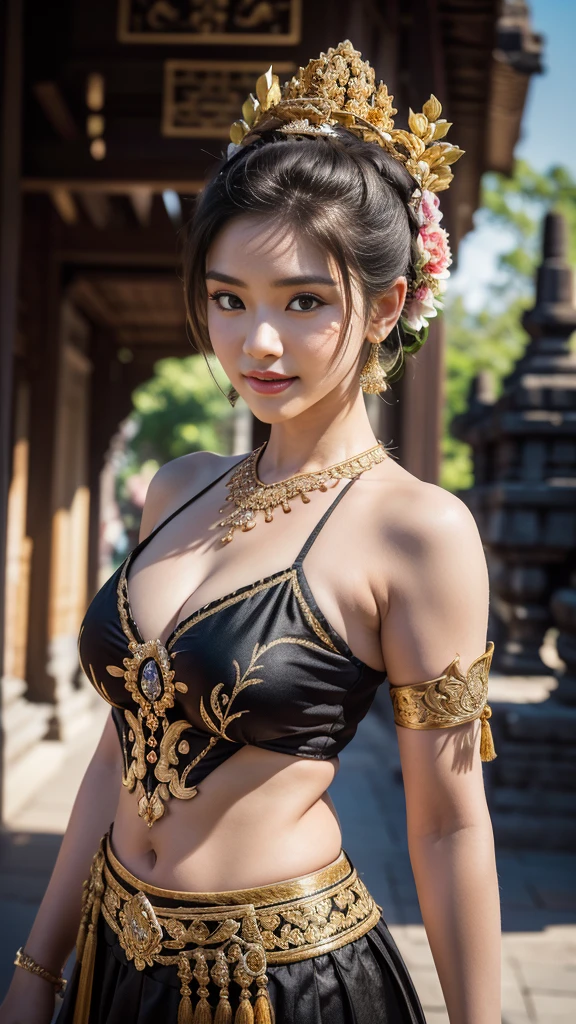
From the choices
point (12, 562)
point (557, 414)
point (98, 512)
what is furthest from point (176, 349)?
point (557, 414)

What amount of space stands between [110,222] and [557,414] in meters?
3.43

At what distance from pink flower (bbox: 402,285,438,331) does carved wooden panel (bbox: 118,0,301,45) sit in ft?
10.3

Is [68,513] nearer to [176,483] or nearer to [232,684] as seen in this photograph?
[176,483]

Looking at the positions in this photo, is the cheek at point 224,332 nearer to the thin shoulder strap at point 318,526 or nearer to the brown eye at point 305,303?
the brown eye at point 305,303

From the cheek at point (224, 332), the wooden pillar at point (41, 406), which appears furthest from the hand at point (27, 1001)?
the wooden pillar at point (41, 406)

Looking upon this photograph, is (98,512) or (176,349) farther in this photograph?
(176,349)

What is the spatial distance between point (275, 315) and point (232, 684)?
51 cm

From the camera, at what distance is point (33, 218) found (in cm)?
643

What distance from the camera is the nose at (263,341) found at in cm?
126

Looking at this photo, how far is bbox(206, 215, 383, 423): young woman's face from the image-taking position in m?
1.27

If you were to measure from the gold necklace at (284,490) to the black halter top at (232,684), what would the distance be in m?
0.09

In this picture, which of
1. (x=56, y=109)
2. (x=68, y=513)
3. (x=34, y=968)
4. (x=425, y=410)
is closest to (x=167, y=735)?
(x=34, y=968)

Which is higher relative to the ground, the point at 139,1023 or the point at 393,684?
the point at 393,684

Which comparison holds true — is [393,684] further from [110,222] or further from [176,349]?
[176,349]
